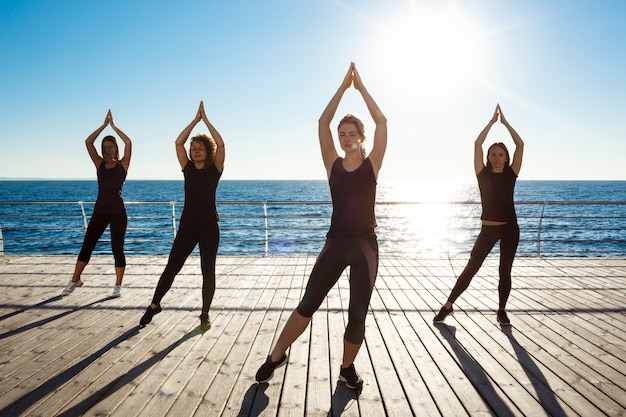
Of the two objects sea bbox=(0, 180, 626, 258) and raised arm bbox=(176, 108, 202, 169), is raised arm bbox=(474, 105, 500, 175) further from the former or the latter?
raised arm bbox=(176, 108, 202, 169)

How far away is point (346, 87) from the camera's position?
2410mm

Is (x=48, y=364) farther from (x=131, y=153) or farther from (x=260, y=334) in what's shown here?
(x=131, y=153)

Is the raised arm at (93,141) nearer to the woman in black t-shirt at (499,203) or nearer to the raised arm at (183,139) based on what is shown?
the raised arm at (183,139)

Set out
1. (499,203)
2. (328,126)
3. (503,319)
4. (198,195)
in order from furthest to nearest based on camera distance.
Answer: (503,319)
(499,203)
(198,195)
(328,126)

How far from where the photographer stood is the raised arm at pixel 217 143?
11.0ft

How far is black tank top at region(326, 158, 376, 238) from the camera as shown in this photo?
2168 millimetres

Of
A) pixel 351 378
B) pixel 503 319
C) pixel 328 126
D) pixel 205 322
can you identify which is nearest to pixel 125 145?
pixel 205 322

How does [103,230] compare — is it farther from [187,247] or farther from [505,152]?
[505,152]

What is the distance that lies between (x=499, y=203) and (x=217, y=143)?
111 inches

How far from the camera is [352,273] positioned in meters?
2.23

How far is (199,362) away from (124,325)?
1.26 meters

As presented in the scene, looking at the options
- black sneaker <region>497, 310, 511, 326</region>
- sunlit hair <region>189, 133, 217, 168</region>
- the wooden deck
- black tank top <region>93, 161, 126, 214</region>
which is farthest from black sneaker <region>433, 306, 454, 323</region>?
black tank top <region>93, 161, 126, 214</region>

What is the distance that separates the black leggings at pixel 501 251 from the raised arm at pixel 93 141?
4389mm

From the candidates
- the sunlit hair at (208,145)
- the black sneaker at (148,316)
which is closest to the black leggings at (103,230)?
the black sneaker at (148,316)
